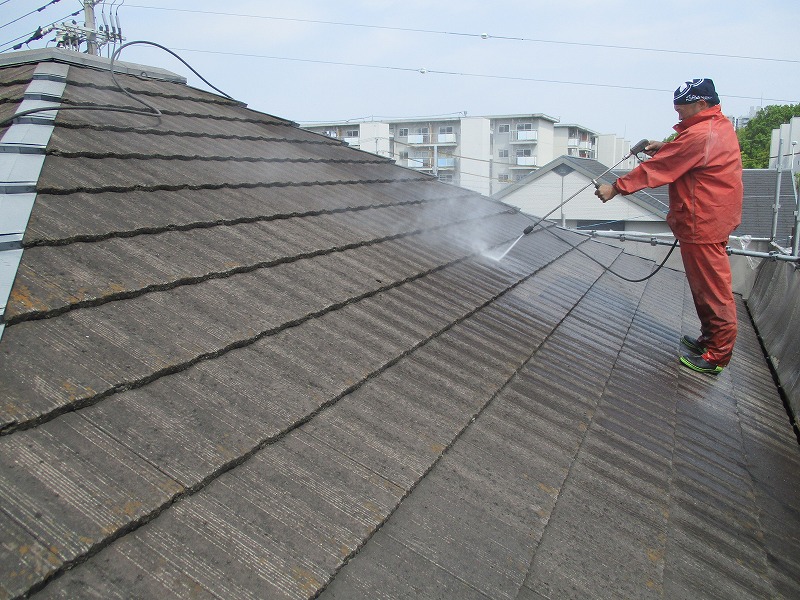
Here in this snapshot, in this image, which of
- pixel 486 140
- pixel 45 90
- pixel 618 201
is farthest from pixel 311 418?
pixel 486 140

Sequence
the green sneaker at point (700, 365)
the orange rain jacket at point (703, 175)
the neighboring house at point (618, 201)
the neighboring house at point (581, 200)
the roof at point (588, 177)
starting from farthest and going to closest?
1. the neighboring house at point (581, 200)
2. the roof at point (588, 177)
3. the neighboring house at point (618, 201)
4. the green sneaker at point (700, 365)
5. the orange rain jacket at point (703, 175)

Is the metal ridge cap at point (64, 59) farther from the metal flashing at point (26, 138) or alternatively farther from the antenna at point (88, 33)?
the antenna at point (88, 33)

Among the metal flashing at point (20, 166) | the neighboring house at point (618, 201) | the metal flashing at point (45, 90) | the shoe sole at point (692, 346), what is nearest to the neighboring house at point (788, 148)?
the neighboring house at point (618, 201)

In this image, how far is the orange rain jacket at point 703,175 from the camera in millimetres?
4070

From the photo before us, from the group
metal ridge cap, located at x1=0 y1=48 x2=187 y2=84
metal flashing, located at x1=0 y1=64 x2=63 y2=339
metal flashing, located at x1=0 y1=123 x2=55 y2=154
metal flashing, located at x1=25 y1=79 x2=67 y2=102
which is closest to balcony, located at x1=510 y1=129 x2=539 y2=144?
metal ridge cap, located at x1=0 y1=48 x2=187 y2=84

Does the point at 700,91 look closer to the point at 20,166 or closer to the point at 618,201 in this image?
the point at 20,166

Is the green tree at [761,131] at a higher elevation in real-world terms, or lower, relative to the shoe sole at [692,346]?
higher

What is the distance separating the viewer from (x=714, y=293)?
4246mm

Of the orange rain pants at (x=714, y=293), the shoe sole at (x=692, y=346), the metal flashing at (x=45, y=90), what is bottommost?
the shoe sole at (x=692, y=346)

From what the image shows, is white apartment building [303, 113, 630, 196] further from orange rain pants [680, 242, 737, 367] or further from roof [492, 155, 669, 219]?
orange rain pants [680, 242, 737, 367]

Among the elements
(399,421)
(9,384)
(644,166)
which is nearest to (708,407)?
(644,166)

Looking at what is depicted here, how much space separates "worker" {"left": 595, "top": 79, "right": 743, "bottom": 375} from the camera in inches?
161

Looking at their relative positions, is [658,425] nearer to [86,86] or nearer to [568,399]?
[568,399]

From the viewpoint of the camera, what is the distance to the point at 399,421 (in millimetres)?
2078
